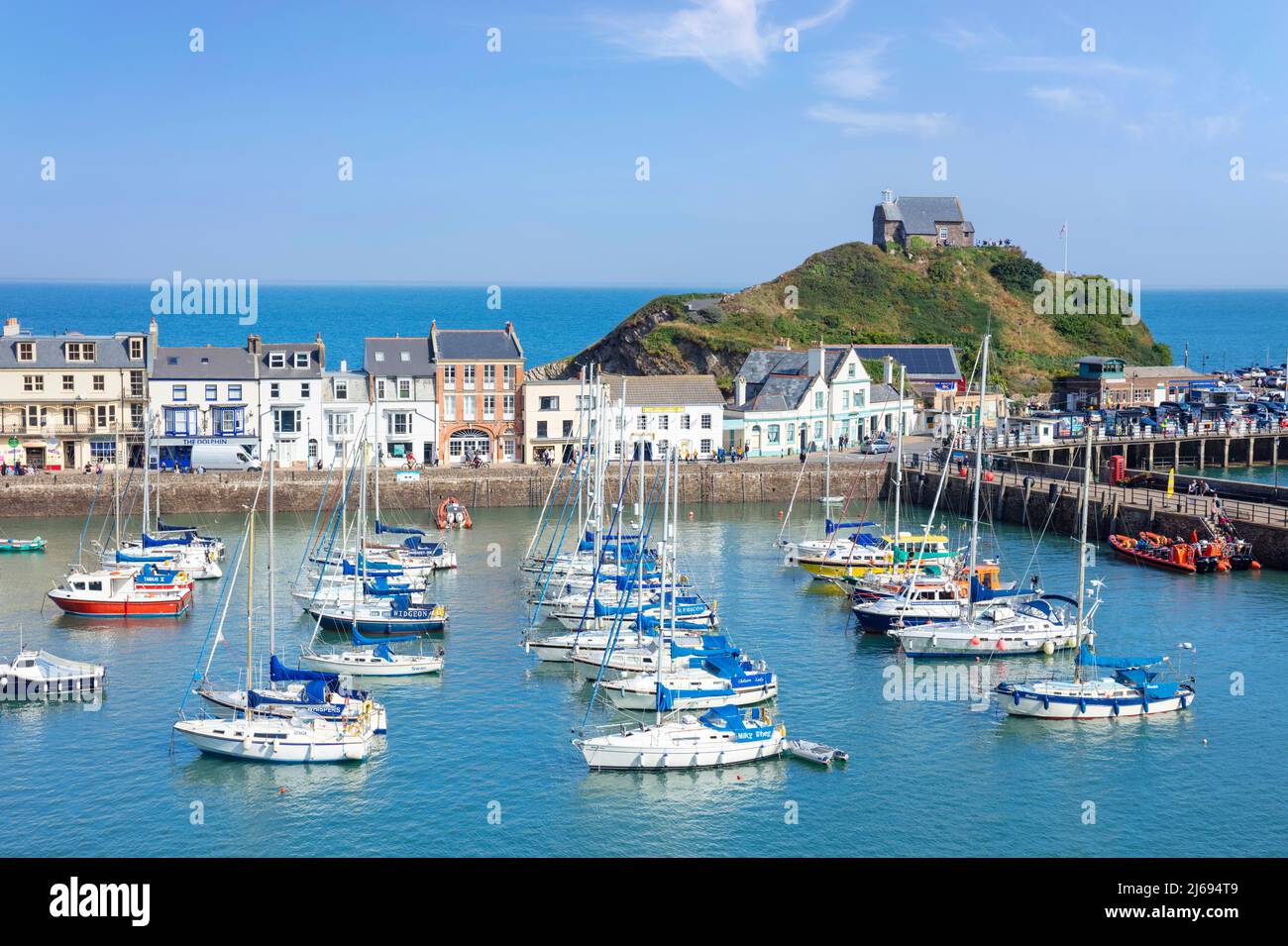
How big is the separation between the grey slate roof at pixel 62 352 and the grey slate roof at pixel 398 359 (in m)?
12.9

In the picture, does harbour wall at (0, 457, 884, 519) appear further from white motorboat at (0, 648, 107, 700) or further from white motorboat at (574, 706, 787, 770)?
white motorboat at (574, 706, 787, 770)

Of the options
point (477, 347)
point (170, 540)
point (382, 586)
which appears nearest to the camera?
point (382, 586)

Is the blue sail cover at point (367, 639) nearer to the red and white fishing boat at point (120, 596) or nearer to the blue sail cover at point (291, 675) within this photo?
the blue sail cover at point (291, 675)

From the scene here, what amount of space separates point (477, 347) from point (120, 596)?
3520 cm

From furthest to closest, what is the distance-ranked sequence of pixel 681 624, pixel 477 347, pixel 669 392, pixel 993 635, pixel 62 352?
pixel 669 392, pixel 477 347, pixel 62 352, pixel 681 624, pixel 993 635

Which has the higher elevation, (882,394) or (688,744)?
(882,394)

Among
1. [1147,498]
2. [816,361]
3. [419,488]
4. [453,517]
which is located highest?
[816,361]

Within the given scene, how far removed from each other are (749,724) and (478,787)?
7.43 metres

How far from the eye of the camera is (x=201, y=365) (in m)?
82.1

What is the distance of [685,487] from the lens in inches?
3201

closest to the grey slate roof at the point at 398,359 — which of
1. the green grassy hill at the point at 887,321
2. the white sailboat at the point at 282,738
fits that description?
the green grassy hill at the point at 887,321

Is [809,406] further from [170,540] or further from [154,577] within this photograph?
[154,577]

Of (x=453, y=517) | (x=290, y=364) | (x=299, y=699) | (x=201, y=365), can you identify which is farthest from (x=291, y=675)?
(x=201, y=365)

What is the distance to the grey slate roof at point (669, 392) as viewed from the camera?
85.6 meters
